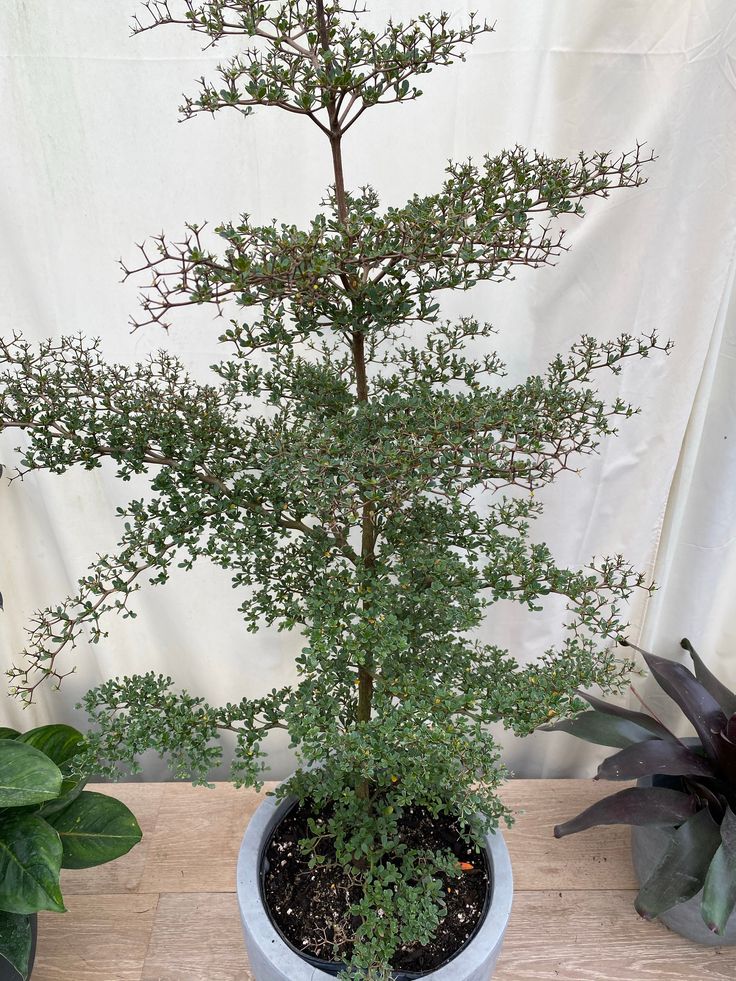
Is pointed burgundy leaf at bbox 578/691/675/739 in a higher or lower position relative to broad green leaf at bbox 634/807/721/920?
higher

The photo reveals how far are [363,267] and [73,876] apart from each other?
56.5 inches

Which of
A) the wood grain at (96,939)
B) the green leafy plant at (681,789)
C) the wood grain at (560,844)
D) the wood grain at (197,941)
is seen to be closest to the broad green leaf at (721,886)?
the green leafy plant at (681,789)

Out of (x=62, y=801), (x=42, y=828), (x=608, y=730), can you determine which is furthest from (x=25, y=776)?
(x=608, y=730)

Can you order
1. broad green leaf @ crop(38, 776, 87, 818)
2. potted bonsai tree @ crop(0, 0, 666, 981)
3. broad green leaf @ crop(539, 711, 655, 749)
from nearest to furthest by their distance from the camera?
1. potted bonsai tree @ crop(0, 0, 666, 981)
2. broad green leaf @ crop(38, 776, 87, 818)
3. broad green leaf @ crop(539, 711, 655, 749)

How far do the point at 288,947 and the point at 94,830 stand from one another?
0.45 meters

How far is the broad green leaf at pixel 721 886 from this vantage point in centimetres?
120

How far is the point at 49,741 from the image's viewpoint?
1.43 meters

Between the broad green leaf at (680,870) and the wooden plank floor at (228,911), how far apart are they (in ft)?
0.69

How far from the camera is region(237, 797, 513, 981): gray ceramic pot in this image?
40.9 inches

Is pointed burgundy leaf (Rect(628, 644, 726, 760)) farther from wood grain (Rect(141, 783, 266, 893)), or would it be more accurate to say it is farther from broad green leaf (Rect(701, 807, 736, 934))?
wood grain (Rect(141, 783, 266, 893))

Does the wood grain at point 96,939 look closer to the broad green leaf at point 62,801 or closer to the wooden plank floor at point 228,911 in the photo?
the wooden plank floor at point 228,911

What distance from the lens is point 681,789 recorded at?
147 centimetres

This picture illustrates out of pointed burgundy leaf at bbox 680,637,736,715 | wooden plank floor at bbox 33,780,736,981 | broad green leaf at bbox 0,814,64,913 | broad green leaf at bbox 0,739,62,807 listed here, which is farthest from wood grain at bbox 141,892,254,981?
pointed burgundy leaf at bbox 680,637,736,715

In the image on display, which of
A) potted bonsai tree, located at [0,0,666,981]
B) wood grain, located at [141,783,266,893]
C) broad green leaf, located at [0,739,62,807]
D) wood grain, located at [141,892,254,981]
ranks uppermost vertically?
potted bonsai tree, located at [0,0,666,981]
